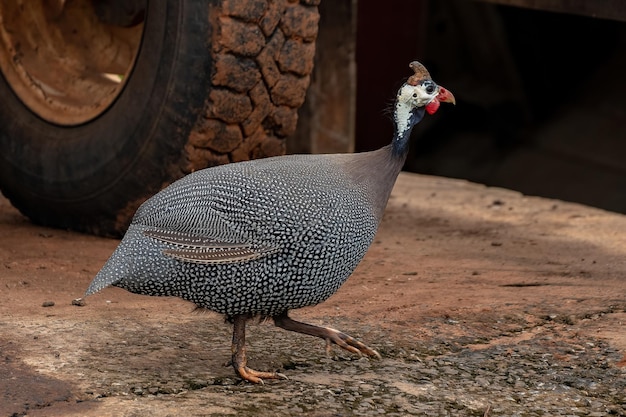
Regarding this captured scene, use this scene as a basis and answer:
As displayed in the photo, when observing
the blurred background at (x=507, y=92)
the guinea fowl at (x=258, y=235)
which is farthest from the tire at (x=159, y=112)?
the blurred background at (x=507, y=92)

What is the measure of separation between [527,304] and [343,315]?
0.62 m

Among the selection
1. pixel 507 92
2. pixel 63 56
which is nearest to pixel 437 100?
pixel 63 56

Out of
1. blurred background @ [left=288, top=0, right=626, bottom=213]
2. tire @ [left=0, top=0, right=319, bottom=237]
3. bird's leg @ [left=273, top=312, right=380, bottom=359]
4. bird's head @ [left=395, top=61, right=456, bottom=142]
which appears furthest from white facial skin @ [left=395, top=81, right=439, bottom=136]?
blurred background @ [left=288, top=0, right=626, bottom=213]

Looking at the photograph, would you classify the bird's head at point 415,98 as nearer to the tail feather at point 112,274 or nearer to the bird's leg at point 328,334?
the bird's leg at point 328,334

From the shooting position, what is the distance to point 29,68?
16.2 feet

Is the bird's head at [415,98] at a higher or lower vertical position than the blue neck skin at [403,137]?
higher

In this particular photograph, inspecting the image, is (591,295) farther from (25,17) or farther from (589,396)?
(25,17)

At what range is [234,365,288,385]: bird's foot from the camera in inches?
130

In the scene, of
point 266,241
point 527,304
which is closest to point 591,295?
point 527,304

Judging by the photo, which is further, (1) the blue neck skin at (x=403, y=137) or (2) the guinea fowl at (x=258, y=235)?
(1) the blue neck skin at (x=403, y=137)

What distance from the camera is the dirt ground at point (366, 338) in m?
3.18

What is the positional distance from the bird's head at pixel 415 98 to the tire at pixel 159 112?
3.45ft

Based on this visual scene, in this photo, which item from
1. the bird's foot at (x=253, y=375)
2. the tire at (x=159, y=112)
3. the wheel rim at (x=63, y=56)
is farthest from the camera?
the wheel rim at (x=63, y=56)

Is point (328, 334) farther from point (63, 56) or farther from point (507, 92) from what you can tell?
point (507, 92)
